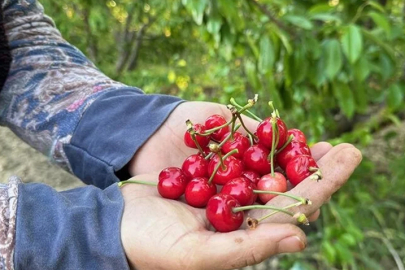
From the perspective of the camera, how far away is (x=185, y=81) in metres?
3.46

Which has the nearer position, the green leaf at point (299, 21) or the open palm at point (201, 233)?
the open palm at point (201, 233)

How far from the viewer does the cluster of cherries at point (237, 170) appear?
932 millimetres

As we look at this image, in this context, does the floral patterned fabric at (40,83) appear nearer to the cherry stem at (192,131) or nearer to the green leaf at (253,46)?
the cherry stem at (192,131)

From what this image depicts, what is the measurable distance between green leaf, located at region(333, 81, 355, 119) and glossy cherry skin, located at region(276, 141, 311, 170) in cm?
86

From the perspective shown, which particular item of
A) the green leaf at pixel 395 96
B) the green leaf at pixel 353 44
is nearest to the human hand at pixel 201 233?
the green leaf at pixel 353 44

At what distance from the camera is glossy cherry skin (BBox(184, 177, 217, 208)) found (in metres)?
1.00

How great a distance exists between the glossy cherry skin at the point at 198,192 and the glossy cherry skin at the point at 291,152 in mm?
175

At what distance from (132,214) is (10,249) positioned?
0.65ft

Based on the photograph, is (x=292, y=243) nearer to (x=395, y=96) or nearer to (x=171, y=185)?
(x=171, y=185)

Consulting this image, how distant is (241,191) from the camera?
973mm

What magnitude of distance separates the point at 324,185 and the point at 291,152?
6.1 inches

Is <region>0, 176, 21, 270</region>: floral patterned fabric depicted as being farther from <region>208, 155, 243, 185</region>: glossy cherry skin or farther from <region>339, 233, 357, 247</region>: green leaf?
<region>339, 233, 357, 247</region>: green leaf

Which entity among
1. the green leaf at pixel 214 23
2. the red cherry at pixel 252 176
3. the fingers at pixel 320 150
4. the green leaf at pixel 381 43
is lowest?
the red cherry at pixel 252 176

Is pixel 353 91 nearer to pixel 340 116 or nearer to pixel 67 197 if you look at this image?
pixel 340 116
